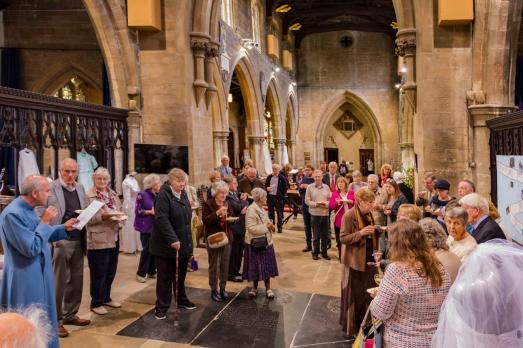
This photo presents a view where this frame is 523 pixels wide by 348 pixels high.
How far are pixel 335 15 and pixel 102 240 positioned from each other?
→ 18608 millimetres

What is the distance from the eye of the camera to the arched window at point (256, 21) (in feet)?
50.8

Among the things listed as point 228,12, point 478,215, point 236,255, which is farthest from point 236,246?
point 228,12

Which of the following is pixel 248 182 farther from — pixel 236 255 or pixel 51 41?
pixel 51 41

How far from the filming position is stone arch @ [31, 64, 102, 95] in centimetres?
1140

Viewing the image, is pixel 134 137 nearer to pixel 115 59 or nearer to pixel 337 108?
pixel 115 59

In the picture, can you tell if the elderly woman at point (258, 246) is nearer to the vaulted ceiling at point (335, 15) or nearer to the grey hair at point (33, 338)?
the grey hair at point (33, 338)

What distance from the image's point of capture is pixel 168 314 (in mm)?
4160

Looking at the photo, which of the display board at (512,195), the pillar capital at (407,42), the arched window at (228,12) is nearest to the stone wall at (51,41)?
the arched window at (228,12)

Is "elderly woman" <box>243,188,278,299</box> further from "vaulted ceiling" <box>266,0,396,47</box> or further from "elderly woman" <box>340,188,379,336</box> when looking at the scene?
"vaulted ceiling" <box>266,0,396,47</box>

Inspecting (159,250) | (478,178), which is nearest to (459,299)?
(159,250)

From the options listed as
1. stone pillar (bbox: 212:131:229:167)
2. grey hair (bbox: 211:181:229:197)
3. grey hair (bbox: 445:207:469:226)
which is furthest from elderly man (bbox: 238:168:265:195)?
stone pillar (bbox: 212:131:229:167)

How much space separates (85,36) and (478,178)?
32.8ft

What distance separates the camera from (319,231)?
249 inches

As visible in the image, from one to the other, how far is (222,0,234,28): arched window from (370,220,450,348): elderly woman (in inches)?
433
